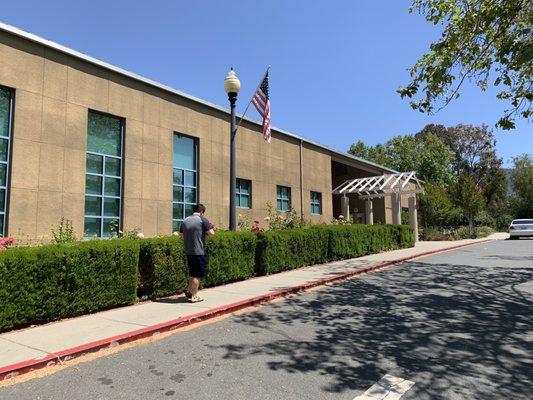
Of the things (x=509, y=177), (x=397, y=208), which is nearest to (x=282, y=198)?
(x=397, y=208)

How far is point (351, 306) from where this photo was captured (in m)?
8.05

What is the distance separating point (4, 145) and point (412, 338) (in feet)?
32.7

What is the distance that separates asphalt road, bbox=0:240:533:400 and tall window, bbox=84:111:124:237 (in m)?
6.75

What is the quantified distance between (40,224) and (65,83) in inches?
151

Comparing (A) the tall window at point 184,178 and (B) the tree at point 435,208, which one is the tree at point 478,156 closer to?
(B) the tree at point 435,208

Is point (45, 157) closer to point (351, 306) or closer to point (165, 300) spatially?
point (165, 300)

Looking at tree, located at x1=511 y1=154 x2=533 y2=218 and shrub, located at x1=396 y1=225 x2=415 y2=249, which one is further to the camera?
tree, located at x1=511 y1=154 x2=533 y2=218

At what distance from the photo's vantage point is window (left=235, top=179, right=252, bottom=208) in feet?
58.9

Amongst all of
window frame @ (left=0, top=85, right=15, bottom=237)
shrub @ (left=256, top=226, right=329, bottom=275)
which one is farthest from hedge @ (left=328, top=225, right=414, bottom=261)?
window frame @ (left=0, top=85, right=15, bottom=237)

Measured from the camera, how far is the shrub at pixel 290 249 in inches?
465

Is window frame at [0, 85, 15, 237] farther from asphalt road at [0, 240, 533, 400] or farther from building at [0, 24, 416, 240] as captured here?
asphalt road at [0, 240, 533, 400]

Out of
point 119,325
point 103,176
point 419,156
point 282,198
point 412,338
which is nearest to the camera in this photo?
point 412,338

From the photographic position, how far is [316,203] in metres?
23.5

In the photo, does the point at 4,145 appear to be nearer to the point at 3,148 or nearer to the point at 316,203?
the point at 3,148
